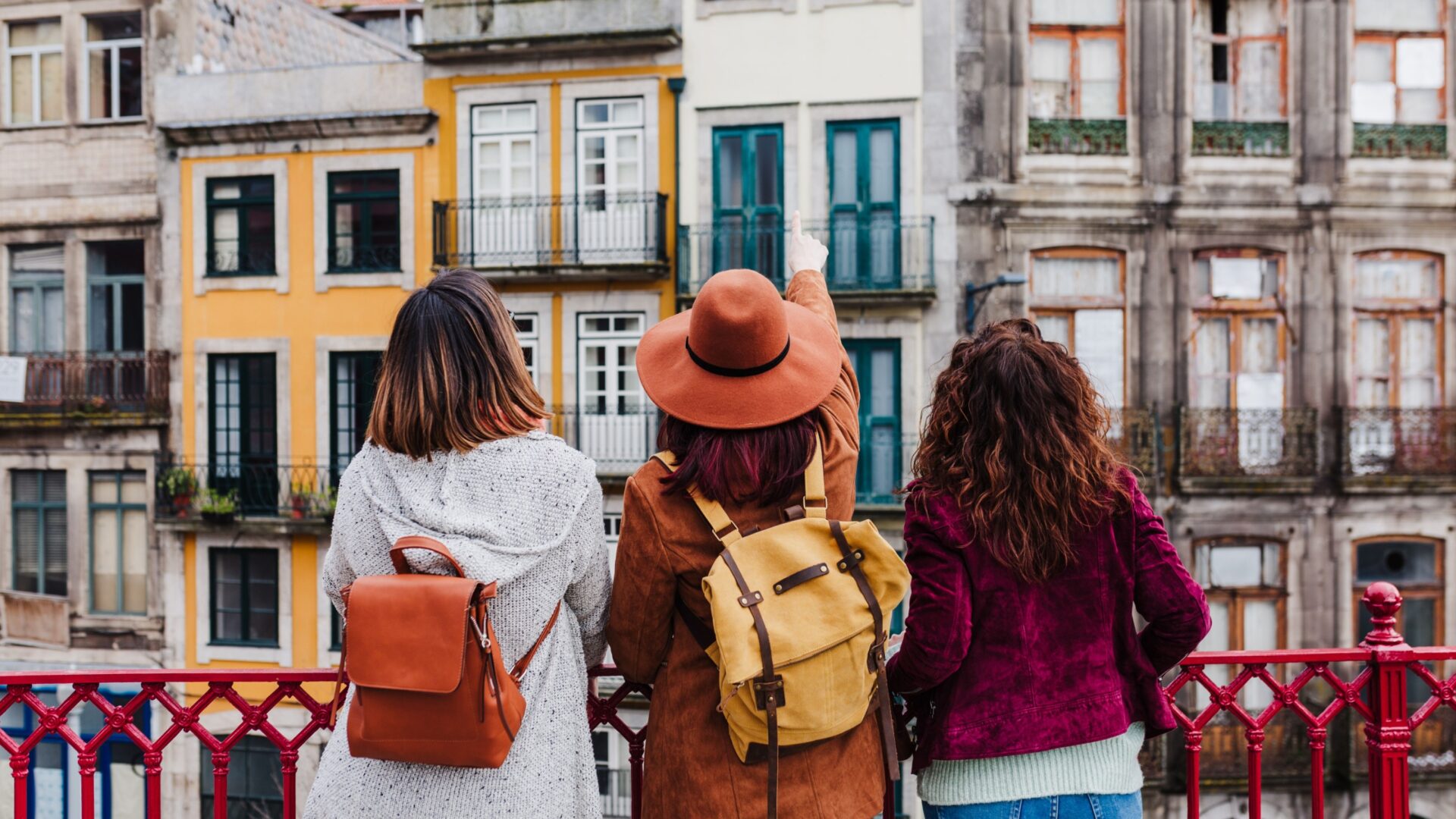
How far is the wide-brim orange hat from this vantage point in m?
2.22

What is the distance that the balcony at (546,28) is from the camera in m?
15.4

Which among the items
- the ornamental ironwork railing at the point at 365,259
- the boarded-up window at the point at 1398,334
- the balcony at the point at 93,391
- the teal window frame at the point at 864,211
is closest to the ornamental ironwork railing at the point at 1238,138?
the boarded-up window at the point at 1398,334

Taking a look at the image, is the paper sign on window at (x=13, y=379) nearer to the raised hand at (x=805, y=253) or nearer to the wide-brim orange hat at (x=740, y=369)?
the raised hand at (x=805, y=253)

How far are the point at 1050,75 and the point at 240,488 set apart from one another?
46.3ft

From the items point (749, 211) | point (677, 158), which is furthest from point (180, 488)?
point (749, 211)

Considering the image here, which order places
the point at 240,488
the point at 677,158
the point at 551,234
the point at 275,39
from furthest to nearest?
the point at 275,39, the point at 240,488, the point at 551,234, the point at 677,158

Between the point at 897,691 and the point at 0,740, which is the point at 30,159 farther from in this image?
the point at 897,691

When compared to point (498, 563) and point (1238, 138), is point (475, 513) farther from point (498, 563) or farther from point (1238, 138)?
point (1238, 138)

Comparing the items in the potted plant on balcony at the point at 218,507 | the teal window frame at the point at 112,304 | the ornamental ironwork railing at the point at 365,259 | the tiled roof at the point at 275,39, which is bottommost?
the potted plant on balcony at the point at 218,507

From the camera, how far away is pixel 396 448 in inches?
86.0

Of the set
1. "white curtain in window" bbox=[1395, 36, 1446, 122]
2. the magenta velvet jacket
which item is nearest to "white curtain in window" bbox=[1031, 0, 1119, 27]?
"white curtain in window" bbox=[1395, 36, 1446, 122]

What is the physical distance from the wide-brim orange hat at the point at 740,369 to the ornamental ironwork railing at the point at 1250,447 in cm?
1418

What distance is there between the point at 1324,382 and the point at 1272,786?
230 inches

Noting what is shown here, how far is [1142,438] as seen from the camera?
15039 mm
